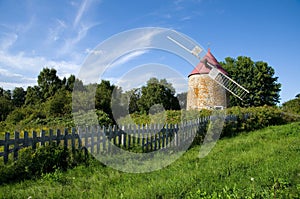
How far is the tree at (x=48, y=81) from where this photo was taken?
3923cm

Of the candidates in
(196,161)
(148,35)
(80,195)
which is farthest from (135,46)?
(80,195)

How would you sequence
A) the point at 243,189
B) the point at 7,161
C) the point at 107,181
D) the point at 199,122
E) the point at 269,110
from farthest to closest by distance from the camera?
1. the point at 269,110
2. the point at 199,122
3. the point at 7,161
4. the point at 107,181
5. the point at 243,189

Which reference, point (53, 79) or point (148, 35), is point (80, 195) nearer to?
point (148, 35)

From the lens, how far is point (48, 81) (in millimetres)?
40062

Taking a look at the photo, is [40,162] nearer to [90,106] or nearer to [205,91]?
[90,106]

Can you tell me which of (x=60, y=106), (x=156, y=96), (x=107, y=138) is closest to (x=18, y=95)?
(x=60, y=106)

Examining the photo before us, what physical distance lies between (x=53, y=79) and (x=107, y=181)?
39.6m

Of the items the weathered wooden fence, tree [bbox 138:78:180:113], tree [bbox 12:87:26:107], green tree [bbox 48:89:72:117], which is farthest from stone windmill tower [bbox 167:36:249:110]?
tree [bbox 12:87:26:107]

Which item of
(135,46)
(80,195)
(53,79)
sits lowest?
(80,195)

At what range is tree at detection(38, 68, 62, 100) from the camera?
39.2 meters

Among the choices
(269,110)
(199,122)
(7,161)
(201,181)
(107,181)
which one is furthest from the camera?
(269,110)

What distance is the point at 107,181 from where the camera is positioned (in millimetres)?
4309

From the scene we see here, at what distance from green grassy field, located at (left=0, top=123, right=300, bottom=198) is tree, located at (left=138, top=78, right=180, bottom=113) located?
31.0ft

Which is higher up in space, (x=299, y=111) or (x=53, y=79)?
(x=53, y=79)
